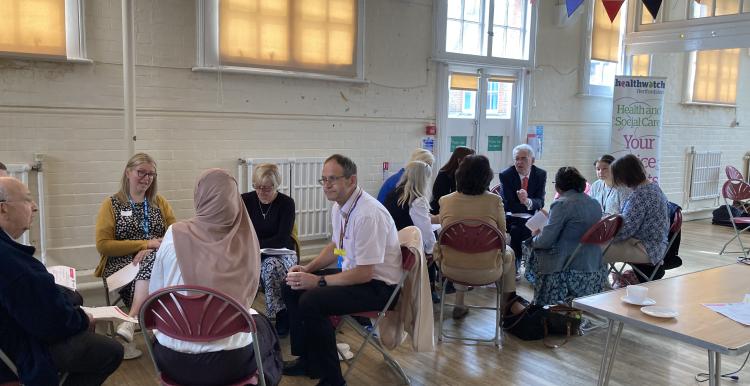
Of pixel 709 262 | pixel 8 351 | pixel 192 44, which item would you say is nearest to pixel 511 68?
pixel 709 262

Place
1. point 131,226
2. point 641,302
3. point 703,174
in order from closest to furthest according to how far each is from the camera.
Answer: point 641,302, point 131,226, point 703,174

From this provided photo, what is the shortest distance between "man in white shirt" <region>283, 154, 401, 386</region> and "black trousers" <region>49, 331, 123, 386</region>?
87cm

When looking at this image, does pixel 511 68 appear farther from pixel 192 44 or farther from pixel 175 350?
pixel 175 350

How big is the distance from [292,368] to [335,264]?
62 cm

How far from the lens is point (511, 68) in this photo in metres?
6.94

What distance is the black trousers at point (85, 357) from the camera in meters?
2.10

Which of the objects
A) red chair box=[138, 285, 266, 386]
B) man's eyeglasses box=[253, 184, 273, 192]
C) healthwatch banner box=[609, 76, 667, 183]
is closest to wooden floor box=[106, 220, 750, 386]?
man's eyeglasses box=[253, 184, 273, 192]

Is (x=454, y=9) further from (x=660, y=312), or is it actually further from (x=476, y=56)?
(x=660, y=312)

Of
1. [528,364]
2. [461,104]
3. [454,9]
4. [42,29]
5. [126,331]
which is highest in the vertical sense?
[454,9]

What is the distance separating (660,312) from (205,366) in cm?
170

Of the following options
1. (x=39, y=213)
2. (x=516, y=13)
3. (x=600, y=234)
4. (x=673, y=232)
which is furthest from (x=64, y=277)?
(x=516, y=13)

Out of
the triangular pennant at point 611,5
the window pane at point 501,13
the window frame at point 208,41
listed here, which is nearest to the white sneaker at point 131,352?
the window frame at point 208,41

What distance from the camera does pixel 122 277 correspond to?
133 inches

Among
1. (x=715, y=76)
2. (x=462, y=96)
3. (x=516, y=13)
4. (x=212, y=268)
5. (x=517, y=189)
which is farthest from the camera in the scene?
(x=715, y=76)
